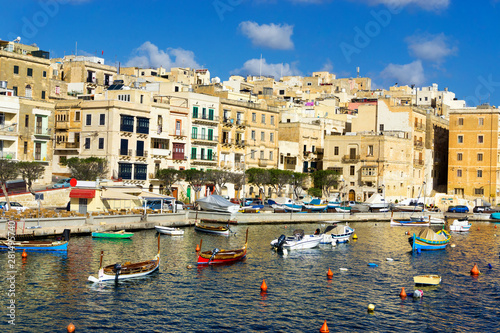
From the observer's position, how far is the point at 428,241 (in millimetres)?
54125

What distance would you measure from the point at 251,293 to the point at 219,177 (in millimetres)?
41142

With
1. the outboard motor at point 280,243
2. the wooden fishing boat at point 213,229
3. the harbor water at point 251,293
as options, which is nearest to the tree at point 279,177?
the wooden fishing boat at point 213,229

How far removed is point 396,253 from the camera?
5238 cm

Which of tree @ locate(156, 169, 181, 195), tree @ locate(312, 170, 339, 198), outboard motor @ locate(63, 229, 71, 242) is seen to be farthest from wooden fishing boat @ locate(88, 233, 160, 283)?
tree @ locate(312, 170, 339, 198)

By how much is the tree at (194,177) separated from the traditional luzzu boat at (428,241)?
28.9 metres

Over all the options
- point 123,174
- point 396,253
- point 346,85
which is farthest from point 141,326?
point 346,85

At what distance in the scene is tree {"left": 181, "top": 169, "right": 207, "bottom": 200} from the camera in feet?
244

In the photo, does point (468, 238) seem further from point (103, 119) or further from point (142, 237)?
point (103, 119)

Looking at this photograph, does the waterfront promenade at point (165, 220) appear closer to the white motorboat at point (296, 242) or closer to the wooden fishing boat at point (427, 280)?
the white motorboat at point (296, 242)

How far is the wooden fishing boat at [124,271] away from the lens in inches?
1414

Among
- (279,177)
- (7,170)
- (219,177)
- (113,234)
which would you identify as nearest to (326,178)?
(279,177)

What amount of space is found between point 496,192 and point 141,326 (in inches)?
3236

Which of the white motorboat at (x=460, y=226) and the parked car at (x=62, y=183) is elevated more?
the parked car at (x=62, y=183)

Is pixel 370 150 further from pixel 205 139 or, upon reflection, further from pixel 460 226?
pixel 205 139
